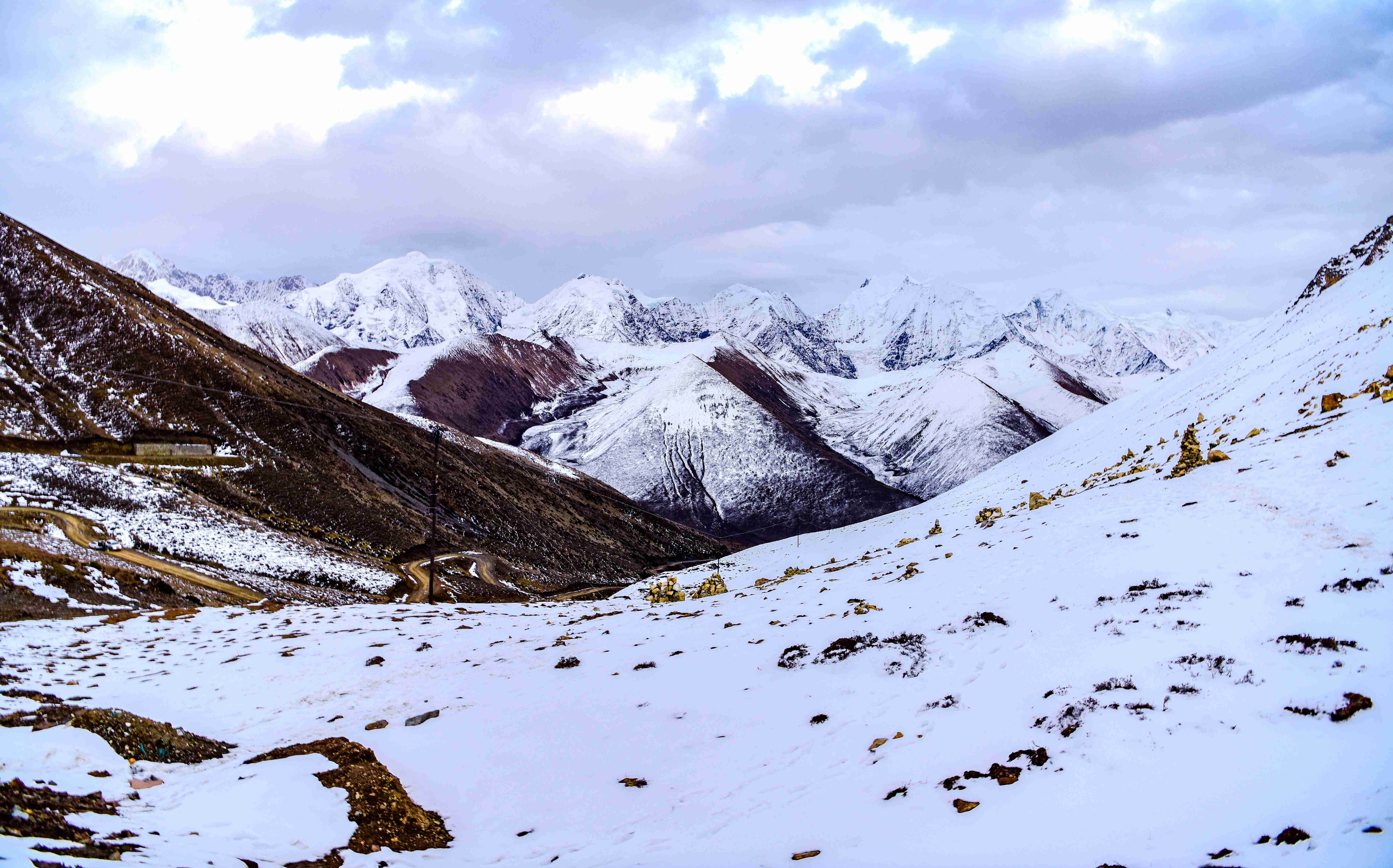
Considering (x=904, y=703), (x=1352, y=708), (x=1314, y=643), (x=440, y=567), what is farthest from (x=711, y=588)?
(x=440, y=567)

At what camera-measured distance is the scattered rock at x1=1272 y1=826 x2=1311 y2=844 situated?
24.9 ft

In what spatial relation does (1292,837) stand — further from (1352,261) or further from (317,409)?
(317,409)

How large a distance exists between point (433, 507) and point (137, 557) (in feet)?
58.7

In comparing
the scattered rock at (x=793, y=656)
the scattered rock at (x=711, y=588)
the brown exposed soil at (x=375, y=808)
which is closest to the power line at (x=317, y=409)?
the scattered rock at (x=711, y=588)

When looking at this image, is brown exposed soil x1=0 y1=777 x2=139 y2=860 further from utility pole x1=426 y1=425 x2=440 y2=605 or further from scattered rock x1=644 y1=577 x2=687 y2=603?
utility pole x1=426 y1=425 x2=440 y2=605

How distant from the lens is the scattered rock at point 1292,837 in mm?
7582

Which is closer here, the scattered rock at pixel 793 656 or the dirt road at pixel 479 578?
the scattered rock at pixel 793 656

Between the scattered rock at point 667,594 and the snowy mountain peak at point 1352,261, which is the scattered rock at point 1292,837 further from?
the snowy mountain peak at point 1352,261

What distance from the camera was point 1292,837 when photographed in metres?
7.66

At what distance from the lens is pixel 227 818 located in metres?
10.7

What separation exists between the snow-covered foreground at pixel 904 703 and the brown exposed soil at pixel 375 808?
309 mm

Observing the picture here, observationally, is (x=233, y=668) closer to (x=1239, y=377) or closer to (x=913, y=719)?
(x=913, y=719)

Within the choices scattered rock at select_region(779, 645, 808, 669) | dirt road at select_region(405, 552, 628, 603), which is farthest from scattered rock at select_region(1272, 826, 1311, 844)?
dirt road at select_region(405, 552, 628, 603)

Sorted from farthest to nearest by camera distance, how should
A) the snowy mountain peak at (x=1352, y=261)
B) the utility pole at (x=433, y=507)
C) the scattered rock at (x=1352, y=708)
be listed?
the snowy mountain peak at (x=1352, y=261)
the utility pole at (x=433, y=507)
the scattered rock at (x=1352, y=708)
